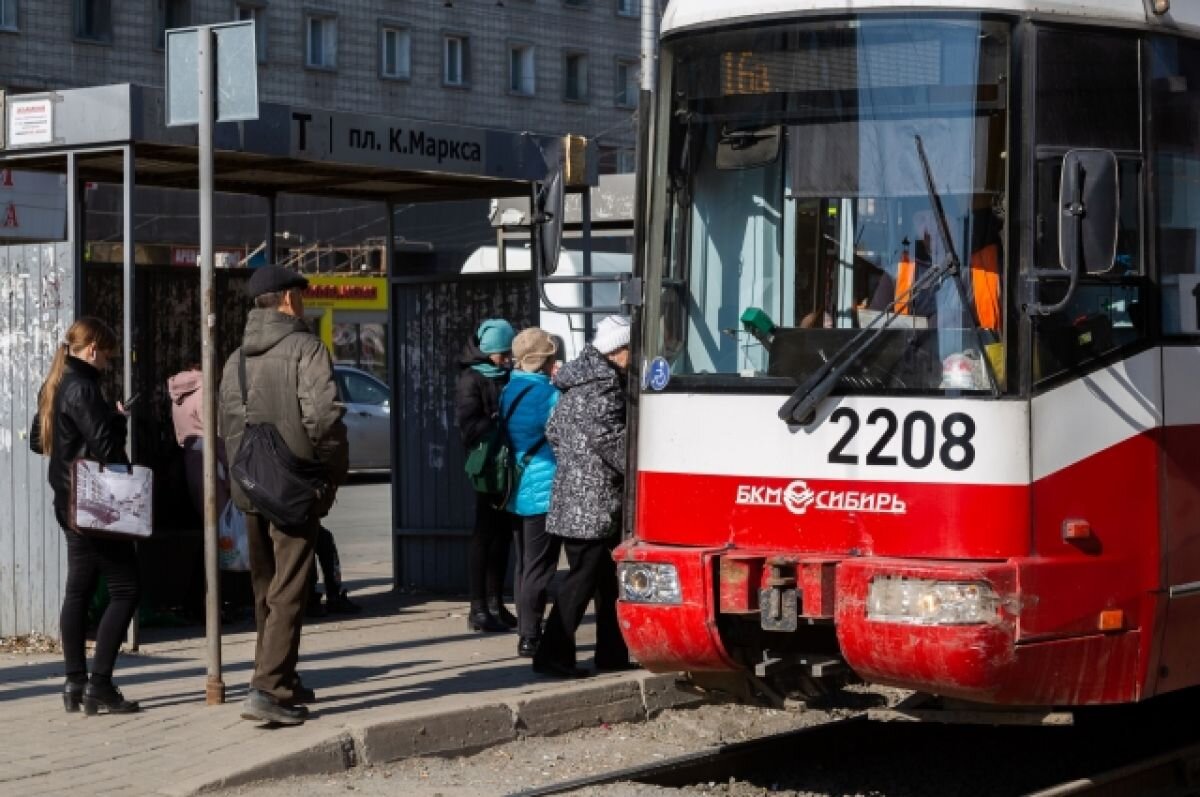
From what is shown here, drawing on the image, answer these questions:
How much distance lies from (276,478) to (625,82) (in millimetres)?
49752

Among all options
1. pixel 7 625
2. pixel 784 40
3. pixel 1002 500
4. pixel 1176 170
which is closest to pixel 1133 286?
pixel 1176 170

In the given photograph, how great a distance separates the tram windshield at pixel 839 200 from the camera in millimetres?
7758

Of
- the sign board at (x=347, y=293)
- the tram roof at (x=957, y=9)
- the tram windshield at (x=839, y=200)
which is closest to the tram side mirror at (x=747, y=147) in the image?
the tram windshield at (x=839, y=200)

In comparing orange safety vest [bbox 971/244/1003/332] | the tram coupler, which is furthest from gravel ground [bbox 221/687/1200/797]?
orange safety vest [bbox 971/244/1003/332]

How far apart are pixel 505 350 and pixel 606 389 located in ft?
7.31

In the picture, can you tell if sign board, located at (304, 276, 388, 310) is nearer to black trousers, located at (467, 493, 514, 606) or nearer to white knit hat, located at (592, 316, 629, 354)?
black trousers, located at (467, 493, 514, 606)

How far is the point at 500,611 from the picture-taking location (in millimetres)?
12703

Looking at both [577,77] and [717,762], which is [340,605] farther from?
[577,77]

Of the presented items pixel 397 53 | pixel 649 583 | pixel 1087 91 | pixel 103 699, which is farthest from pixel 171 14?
pixel 1087 91

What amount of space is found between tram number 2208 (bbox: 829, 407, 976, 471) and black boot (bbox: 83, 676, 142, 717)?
3740mm

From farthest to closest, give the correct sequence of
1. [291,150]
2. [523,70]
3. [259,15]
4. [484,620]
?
1. [523,70]
2. [259,15]
3. [484,620]
4. [291,150]

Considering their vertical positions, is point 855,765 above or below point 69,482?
below

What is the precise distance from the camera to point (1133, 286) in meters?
7.96

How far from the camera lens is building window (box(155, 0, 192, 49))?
4559cm
